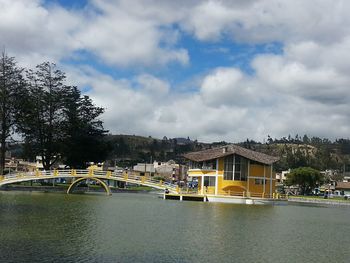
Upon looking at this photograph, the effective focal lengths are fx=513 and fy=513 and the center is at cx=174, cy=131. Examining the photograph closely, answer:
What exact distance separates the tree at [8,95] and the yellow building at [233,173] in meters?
24.5

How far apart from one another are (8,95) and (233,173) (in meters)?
30.3

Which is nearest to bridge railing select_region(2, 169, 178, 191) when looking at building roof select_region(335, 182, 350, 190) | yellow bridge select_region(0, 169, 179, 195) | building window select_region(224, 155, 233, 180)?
yellow bridge select_region(0, 169, 179, 195)

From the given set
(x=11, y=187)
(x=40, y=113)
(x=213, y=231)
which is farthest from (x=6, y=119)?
(x=213, y=231)

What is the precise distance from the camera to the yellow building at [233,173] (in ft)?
200

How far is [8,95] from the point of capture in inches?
2596

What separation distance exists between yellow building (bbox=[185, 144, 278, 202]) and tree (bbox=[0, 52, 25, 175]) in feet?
80.5

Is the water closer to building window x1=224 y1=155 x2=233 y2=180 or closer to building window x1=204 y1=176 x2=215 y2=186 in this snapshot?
building window x1=224 y1=155 x2=233 y2=180

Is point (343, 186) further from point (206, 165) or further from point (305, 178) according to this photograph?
point (206, 165)

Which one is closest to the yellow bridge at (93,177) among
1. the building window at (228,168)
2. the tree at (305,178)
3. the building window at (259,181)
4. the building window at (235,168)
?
the building window at (228,168)

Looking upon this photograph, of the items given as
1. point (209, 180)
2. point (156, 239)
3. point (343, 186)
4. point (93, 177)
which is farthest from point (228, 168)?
point (343, 186)

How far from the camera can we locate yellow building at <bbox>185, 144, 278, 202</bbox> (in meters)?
61.0

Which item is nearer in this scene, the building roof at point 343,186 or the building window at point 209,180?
the building window at point 209,180

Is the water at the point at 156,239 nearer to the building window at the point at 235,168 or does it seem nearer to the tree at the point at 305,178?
the building window at the point at 235,168

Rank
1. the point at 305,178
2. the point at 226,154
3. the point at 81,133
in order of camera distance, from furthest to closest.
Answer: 1. the point at 305,178
2. the point at 81,133
3. the point at 226,154
